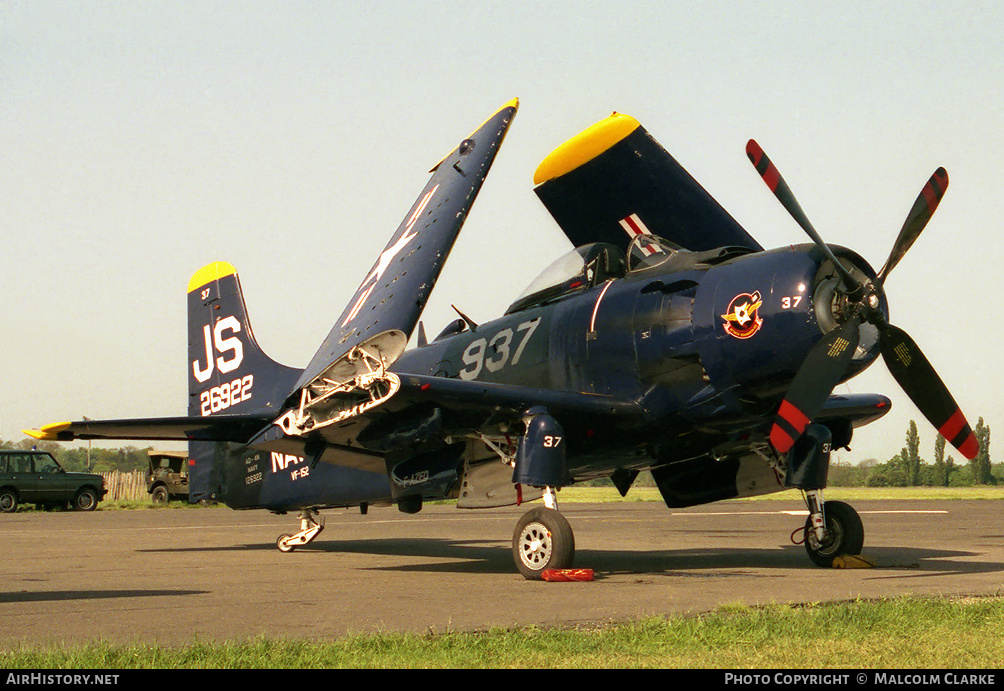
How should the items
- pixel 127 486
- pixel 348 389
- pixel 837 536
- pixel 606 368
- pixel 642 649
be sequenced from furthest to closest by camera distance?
pixel 127 486 < pixel 837 536 < pixel 606 368 < pixel 348 389 < pixel 642 649

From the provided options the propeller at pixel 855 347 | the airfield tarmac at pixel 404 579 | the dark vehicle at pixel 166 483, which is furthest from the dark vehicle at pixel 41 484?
the propeller at pixel 855 347

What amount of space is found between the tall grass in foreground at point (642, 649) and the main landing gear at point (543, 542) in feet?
12.2

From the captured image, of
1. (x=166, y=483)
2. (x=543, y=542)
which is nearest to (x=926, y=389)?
(x=543, y=542)

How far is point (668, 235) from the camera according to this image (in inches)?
569

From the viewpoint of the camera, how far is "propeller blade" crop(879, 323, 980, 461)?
1123 cm

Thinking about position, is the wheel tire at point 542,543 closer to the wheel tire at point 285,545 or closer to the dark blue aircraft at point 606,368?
the dark blue aircraft at point 606,368

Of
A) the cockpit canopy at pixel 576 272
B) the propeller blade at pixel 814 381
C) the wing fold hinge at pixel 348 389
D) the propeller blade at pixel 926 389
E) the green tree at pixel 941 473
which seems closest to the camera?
the propeller blade at pixel 814 381

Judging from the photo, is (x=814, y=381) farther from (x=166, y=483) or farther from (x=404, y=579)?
(x=166, y=483)

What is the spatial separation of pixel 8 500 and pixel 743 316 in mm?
29960

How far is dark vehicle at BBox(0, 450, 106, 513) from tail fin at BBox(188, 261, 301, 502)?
19.7m

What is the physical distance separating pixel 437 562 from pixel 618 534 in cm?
624

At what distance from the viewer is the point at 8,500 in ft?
112

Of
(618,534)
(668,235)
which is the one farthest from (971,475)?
(668,235)

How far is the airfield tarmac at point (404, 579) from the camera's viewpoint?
Result: 25.0ft
